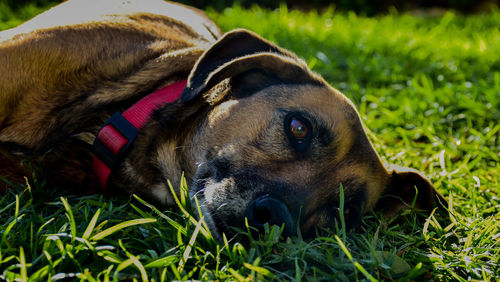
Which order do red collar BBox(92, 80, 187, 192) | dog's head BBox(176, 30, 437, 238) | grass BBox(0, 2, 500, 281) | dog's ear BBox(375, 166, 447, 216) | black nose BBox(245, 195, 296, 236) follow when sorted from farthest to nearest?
dog's ear BBox(375, 166, 447, 216) < red collar BBox(92, 80, 187, 192) < dog's head BBox(176, 30, 437, 238) < black nose BBox(245, 195, 296, 236) < grass BBox(0, 2, 500, 281)

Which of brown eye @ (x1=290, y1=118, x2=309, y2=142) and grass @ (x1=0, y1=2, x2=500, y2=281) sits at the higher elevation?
brown eye @ (x1=290, y1=118, x2=309, y2=142)

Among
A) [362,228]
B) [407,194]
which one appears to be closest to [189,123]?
[362,228]

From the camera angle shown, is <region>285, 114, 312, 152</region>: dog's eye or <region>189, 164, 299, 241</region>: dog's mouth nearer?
<region>189, 164, 299, 241</region>: dog's mouth

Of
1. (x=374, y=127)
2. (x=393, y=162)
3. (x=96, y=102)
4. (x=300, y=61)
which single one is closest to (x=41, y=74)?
(x=96, y=102)

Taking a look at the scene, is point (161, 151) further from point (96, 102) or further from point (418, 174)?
point (418, 174)

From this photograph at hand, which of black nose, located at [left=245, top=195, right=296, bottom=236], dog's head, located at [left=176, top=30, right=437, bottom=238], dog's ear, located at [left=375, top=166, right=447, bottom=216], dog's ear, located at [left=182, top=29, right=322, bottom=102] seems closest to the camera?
black nose, located at [left=245, top=195, right=296, bottom=236]

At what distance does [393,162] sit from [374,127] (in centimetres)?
79

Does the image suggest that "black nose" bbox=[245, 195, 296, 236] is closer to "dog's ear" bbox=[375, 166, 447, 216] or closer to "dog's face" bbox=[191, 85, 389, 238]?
"dog's face" bbox=[191, 85, 389, 238]

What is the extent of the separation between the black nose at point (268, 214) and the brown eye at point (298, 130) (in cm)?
45

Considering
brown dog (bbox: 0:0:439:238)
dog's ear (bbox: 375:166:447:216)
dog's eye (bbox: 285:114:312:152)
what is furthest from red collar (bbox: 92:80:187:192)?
dog's ear (bbox: 375:166:447:216)

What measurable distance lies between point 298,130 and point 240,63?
48cm

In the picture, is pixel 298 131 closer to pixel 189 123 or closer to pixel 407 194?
pixel 189 123

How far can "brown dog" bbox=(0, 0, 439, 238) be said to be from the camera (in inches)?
105

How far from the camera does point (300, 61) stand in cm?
313
